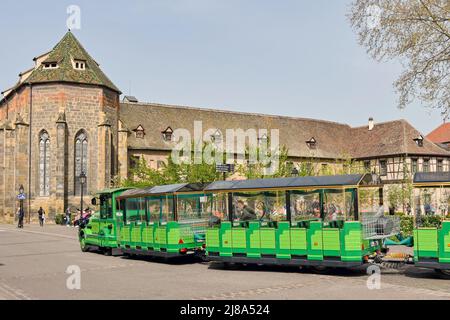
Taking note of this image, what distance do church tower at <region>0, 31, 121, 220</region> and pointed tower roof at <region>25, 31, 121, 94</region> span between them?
3.4 inches

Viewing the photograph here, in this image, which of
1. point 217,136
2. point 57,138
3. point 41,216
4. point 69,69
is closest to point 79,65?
point 69,69

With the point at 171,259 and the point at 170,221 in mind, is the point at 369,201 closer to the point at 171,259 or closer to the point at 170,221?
the point at 170,221

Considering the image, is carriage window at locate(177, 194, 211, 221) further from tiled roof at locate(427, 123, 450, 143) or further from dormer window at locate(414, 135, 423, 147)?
tiled roof at locate(427, 123, 450, 143)

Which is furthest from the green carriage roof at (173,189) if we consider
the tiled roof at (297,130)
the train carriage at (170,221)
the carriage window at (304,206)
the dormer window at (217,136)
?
the dormer window at (217,136)

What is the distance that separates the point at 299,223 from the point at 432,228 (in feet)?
11.1

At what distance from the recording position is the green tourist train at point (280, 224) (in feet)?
45.0

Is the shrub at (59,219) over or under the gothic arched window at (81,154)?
under

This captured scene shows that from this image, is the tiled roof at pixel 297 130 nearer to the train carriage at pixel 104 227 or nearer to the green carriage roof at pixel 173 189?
the train carriage at pixel 104 227

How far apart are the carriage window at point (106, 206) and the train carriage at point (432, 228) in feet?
38.9

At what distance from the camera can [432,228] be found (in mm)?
13172

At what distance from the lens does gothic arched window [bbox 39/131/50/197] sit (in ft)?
157

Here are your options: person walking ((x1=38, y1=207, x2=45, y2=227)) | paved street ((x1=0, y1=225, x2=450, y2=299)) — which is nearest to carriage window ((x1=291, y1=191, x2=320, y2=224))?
paved street ((x1=0, y1=225, x2=450, y2=299))

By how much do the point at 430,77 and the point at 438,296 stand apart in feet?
42.1
